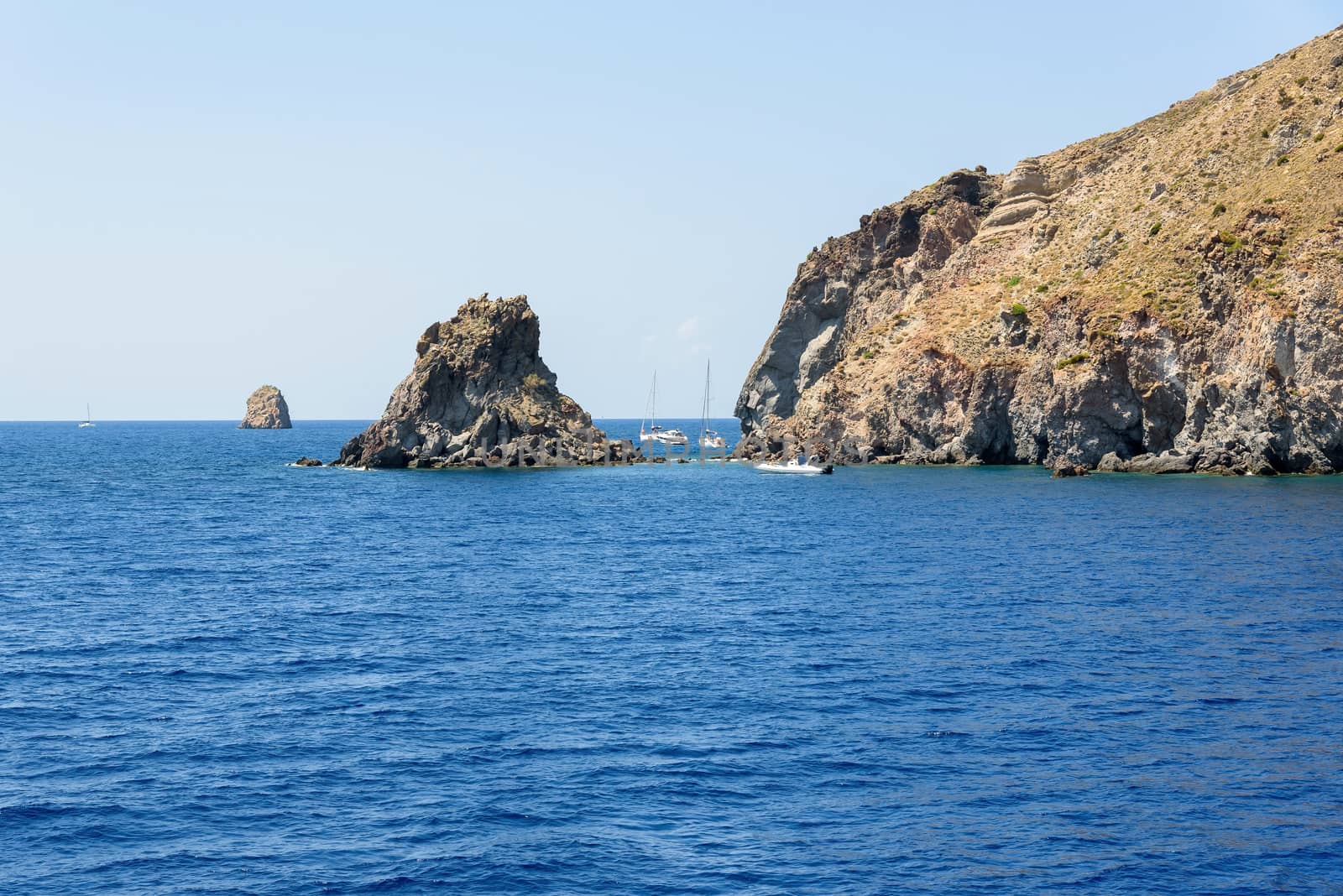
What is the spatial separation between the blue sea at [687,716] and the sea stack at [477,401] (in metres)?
67.5

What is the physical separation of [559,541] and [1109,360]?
6312 centimetres

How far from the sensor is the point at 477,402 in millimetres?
141125

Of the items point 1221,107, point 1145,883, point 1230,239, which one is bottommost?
point 1145,883

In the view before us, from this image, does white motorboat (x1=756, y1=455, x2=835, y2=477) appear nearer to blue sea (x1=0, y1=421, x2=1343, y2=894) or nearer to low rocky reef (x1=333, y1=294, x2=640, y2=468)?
low rocky reef (x1=333, y1=294, x2=640, y2=468)

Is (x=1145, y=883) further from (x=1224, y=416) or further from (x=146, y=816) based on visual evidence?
(x=1224, y=416)

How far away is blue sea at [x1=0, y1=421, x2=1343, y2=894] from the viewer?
78.7ft

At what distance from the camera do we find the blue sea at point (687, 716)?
2398 centimetres

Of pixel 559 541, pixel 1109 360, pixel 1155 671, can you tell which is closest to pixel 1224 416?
pixel 1109 360

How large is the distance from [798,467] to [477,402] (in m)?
40.3

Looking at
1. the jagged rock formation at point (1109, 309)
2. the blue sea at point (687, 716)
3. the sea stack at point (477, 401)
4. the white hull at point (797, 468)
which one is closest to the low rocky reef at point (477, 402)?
the sea stack at point (477, 401)

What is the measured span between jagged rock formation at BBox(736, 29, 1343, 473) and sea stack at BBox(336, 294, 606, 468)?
36.4 metres

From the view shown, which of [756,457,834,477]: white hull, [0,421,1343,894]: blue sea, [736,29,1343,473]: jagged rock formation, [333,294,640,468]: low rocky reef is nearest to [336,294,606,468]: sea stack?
[333,294,640,468]: low rocky reef

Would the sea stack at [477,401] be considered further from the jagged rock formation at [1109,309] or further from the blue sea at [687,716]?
the blue sea at [687,716]

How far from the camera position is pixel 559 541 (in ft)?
248
